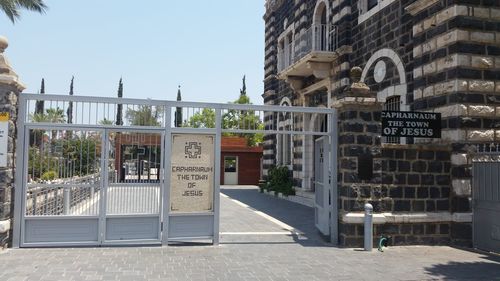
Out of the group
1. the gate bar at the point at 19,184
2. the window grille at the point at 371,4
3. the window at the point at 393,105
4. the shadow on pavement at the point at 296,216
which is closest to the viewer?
the gate bar at the point at 19,184

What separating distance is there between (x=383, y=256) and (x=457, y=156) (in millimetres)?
2916

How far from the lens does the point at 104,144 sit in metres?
8.94

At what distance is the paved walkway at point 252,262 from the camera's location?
272 inches

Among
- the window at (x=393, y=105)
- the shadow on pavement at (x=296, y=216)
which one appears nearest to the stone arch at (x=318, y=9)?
the window at (x=393, y=105)

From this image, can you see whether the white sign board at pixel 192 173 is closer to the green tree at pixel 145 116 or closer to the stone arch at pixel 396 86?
the green tree at pixel 145 116

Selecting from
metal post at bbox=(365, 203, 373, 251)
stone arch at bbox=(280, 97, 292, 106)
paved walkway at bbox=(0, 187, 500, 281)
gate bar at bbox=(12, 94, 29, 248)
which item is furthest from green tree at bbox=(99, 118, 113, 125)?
stone arch at bbox=(280, 97, 292, 106)

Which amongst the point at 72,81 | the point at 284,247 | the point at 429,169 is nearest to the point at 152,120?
the point at 284,247

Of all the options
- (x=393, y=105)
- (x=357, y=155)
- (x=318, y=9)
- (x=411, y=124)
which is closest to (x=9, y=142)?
(x=357, y=155)

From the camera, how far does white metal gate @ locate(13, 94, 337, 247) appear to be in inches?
341

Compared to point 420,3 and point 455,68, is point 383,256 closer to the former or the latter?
point 455,68

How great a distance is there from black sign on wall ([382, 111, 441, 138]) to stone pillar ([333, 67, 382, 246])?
0.70 ft

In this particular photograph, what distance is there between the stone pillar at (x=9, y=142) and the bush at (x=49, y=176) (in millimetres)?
550

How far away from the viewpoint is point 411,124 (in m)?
9.91

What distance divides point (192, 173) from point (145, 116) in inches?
58.0
